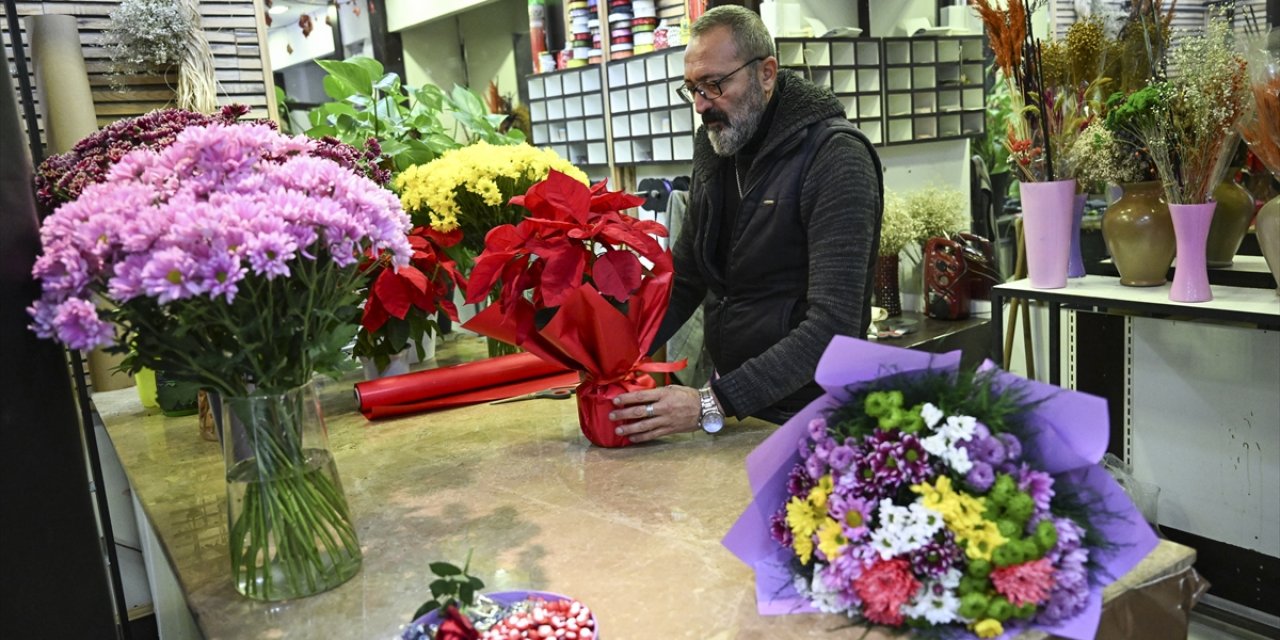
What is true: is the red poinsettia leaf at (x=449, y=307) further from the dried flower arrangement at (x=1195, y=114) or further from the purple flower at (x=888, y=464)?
the dried flower arrangement at (x=1195, y=114)

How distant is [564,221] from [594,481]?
0.40m

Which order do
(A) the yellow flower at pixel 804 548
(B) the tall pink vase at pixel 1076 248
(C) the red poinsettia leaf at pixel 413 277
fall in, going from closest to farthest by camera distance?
(A) the yellow flower at pixel 804 548, (C) the red poinsettia leaf at pixel 413 277, (B) the tall pink vase at pixel 1076 248

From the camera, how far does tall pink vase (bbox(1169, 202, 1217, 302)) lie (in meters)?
2.31

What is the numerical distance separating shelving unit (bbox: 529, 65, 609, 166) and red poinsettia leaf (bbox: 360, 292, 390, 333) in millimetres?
2851

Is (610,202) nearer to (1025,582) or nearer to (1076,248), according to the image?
(1025,582)

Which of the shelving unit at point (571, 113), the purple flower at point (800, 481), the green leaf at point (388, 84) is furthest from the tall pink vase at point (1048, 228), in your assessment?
the shelving unit at point (571, 113)

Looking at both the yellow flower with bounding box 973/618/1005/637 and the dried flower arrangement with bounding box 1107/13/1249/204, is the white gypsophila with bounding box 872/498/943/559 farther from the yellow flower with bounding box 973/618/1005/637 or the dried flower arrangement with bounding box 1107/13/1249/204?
the dried flower arrangement with bounding box 1107/13/1249/204

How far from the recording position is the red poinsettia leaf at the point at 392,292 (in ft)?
5.74

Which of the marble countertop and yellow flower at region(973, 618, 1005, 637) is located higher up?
yellow flower at region(973, 618, 1005, 637)

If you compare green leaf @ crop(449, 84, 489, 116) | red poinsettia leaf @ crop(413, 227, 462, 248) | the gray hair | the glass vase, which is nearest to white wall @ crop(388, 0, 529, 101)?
green leaf @ crop(449, 84, 489, 116)

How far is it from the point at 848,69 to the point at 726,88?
205 centimetres

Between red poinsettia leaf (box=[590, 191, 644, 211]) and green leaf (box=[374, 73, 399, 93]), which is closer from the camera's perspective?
red poinsettia leaf (box=[590, 191, 644, 211])

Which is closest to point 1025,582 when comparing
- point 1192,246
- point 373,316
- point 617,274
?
point 617,274

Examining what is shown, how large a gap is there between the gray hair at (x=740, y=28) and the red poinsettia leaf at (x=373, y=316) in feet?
2.93
